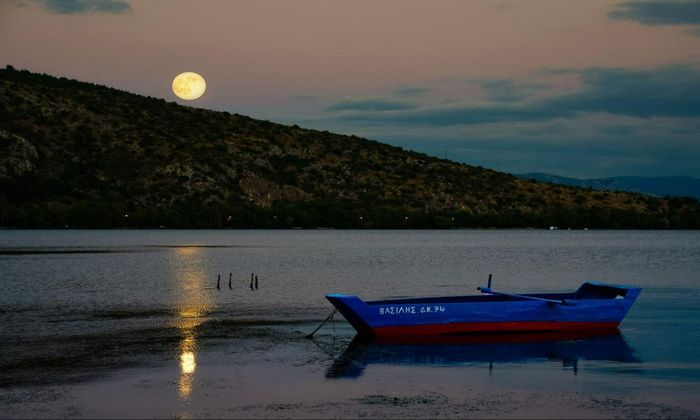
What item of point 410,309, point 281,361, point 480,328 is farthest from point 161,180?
point 281,361

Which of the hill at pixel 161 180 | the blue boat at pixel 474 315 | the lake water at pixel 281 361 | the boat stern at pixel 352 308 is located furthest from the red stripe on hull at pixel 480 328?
the hill at pixel 161 180

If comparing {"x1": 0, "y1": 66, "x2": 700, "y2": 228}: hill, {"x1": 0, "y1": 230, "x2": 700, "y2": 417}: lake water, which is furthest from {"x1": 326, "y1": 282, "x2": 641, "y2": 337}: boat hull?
{"x1": 0, "y1": 66, "x2": 700, "y2": 228}: hill

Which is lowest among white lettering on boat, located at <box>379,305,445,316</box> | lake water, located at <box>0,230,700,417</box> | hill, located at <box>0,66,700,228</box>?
lake water, located at <box>0,230,700,417</box>

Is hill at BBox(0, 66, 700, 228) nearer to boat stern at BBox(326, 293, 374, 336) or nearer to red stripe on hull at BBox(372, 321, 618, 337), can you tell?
boat stern at BBox(326, 293, 374, 336)

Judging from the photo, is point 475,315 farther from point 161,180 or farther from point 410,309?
point 161,180

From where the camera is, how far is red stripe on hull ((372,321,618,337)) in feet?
106

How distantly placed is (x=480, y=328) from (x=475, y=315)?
0.53 metres

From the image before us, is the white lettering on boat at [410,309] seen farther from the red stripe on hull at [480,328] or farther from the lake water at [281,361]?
the lake water at [281,361]

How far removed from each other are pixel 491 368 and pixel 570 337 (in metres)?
8.07

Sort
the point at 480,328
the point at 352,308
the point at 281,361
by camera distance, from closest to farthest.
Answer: the point at 281,361 < the point at 352,308 < the point at 480,328

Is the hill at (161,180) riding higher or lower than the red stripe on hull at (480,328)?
higher

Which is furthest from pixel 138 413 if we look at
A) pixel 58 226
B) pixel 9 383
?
pixel 58 226

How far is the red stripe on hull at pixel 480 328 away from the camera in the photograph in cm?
3234

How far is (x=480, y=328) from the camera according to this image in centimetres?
3316
